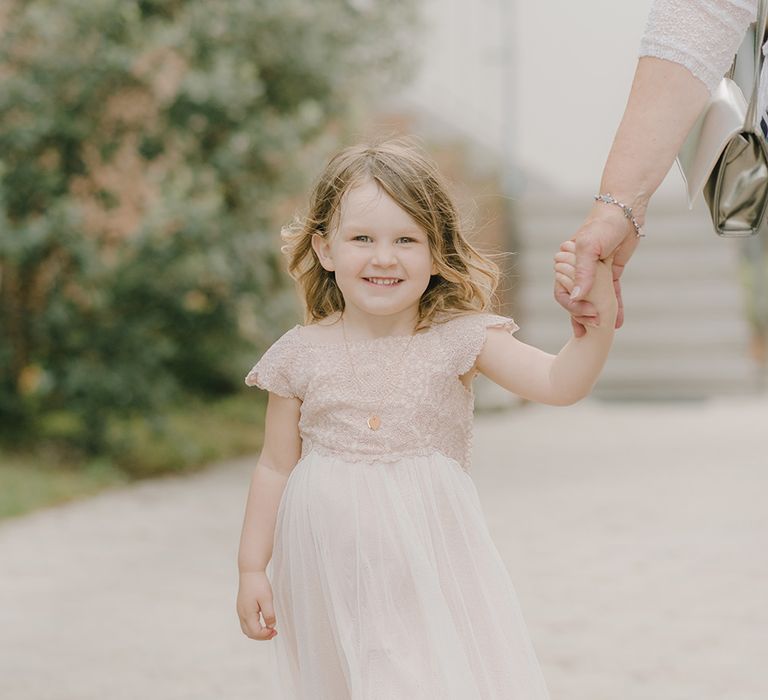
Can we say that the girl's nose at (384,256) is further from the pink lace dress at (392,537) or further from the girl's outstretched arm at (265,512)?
the girl's outstretched arm at (265,512)

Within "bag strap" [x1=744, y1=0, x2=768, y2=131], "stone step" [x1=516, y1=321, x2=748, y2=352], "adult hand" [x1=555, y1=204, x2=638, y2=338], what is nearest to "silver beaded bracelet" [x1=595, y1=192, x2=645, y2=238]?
"adult hand" [x1=555, y1=204, x2=638, y2=338]

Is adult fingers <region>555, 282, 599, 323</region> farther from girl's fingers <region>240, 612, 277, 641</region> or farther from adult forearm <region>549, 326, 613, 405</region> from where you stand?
girl's fingers <region>240, 612, 277, 641</region>

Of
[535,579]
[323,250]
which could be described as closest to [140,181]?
[535,579]

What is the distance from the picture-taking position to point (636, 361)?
409 inches

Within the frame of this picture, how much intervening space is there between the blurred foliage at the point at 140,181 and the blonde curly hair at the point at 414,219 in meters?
3.91

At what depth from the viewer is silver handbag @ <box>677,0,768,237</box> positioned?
212 centimetres

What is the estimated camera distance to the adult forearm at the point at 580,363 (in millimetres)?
2057

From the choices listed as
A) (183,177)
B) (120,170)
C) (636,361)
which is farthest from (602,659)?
(636,361)

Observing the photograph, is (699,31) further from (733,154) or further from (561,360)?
(561,360)

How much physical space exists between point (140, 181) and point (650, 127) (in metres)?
4.90

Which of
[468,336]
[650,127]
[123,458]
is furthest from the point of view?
[123,458]

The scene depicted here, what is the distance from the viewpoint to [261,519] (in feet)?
7.53

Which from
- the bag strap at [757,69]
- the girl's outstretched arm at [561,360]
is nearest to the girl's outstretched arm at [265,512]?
the girl's outstretched arm at [561,360]

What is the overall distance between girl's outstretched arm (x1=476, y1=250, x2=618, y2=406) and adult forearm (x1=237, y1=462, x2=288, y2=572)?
1.35 feet
